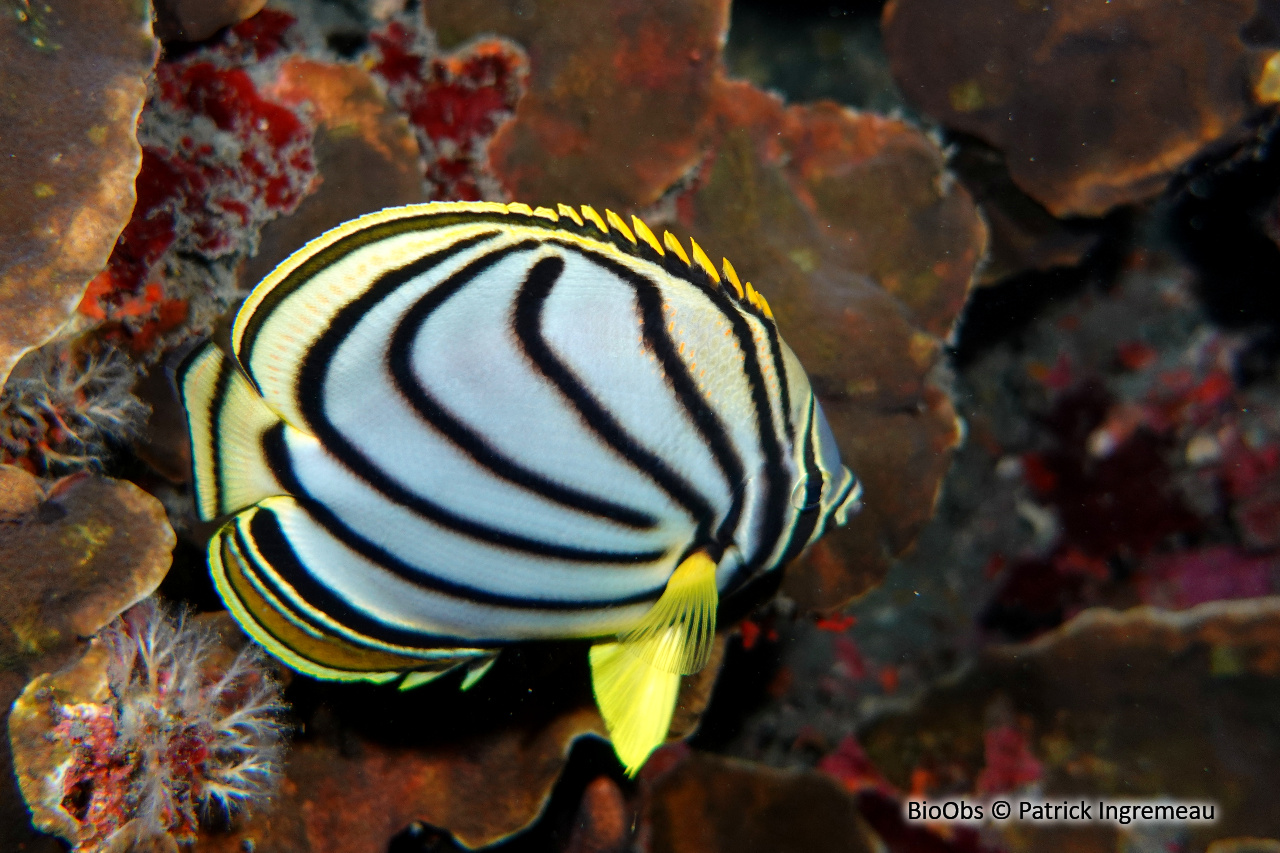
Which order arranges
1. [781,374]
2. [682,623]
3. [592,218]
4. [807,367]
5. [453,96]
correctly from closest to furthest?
[592,218]
[781,374]
[682,623]
[453,96]
[807,367]

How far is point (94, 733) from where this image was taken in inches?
68.0

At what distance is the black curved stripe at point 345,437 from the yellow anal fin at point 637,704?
46 centimetres

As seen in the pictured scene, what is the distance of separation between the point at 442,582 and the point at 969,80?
107 inches

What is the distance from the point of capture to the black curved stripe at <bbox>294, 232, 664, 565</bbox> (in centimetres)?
143

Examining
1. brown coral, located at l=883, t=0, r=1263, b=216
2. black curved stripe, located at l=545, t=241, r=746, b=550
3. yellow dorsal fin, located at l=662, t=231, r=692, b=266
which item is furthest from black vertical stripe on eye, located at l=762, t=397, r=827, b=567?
brown coral, located at l=883, t=0, r=1263, b=216

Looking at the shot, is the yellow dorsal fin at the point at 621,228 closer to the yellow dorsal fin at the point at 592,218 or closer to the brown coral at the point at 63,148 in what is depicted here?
the yellow dorsal fin at the point at 592,218

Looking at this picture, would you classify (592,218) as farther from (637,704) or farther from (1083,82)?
(1083,82)

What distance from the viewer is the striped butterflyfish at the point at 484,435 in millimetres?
1435

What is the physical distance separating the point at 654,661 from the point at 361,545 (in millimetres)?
724

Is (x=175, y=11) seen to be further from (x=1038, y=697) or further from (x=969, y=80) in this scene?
(x=1038, y=697)

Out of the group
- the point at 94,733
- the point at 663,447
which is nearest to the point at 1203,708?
the point at 663,447

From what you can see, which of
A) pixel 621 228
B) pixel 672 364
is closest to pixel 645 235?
pixel 621 228

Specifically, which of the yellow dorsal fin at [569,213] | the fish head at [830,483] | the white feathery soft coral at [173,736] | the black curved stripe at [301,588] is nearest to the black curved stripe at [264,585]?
the black curved stripe at [301,588]

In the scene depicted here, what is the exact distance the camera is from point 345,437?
4.82ft
